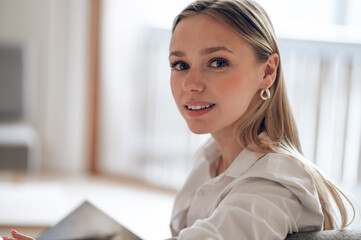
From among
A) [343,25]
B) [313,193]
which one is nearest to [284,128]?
[313,193]

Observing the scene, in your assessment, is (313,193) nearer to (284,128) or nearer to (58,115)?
(284,128)

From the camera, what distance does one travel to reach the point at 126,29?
3082mm

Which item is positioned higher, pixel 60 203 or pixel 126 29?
pixel 126 29

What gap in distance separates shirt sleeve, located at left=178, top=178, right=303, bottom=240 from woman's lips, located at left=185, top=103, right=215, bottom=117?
0.19 meters

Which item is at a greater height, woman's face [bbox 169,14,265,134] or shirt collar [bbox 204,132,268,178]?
woman's face [bbox 169,14,265,134]

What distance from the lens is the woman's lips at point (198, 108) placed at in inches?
34.9

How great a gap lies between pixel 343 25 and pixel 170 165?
1370 mm

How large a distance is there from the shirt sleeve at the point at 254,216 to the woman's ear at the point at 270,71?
0.83 ft

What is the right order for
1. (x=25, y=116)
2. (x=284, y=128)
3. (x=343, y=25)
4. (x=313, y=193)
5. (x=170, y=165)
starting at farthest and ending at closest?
(x=25, y=116) → (x=170, y=165) → (x=343, y=25) → (x=284, y=128) → (x=313, y=193)

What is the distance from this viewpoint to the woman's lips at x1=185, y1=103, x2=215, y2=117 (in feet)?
2.91

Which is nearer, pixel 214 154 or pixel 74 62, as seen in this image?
pixel 214 154

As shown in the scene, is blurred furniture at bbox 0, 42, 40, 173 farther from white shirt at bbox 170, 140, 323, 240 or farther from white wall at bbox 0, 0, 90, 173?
white shirt at bbox 170, 140, 323, 240

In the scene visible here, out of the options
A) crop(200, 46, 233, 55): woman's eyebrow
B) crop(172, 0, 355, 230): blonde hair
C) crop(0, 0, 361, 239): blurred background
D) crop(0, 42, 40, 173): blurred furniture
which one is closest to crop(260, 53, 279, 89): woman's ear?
crop(172, 0, 355, 230): blonde hair

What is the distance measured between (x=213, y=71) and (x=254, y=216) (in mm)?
294
